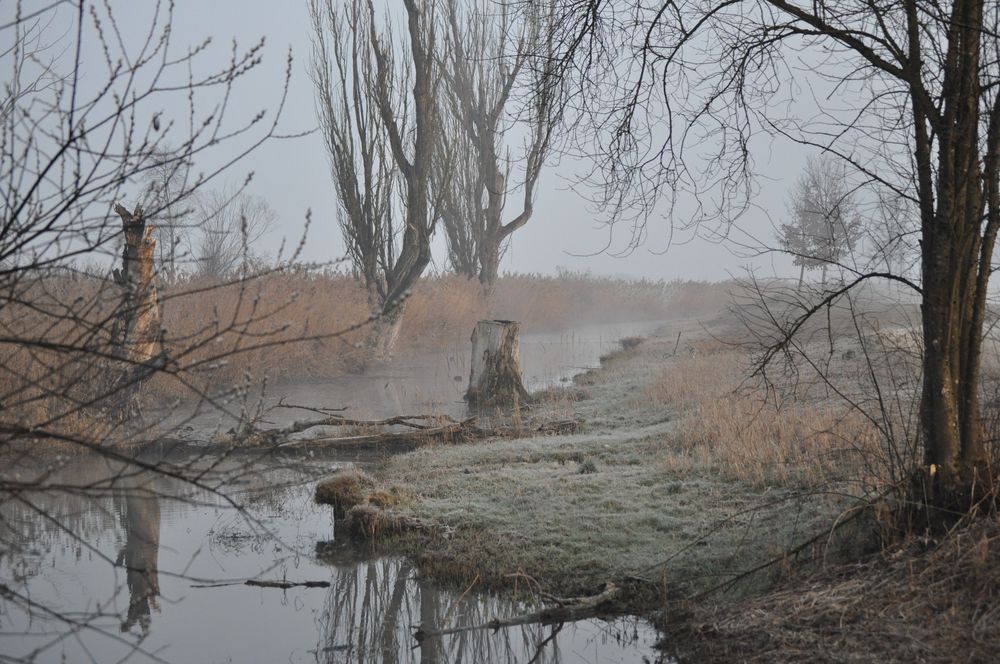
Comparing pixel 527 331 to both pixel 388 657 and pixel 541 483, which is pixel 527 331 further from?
pixel 388 657

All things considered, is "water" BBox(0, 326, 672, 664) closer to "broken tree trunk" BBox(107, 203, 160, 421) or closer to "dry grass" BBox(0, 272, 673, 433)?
"dry grass" BBox(0, 272, 673, 433)

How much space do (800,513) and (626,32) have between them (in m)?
3.22

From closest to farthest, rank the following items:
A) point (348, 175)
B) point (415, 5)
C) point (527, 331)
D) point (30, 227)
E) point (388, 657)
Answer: point (30, 227)
point (388, 657)
point (415, 5)
point (348, 175)
point (527, 331)

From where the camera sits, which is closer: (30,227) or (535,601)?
(30,227)

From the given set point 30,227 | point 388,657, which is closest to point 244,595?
point 388,657

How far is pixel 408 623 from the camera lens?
4.80 meters

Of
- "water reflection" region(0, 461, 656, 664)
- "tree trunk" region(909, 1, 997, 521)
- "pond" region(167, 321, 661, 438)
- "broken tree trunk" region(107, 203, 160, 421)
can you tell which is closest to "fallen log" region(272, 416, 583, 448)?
"pond" region(167, 321, 661, 438)

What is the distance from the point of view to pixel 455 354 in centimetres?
1839

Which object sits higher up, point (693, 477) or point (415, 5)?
point (415, 5)

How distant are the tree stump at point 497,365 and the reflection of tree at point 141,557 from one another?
545 cm

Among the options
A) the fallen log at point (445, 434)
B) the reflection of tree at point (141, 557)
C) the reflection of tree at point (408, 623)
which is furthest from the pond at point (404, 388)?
the reflection of tree at point (408, 623)

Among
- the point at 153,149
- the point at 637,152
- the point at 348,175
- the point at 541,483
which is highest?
the point at 348,175

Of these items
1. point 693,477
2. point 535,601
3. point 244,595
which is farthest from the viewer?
point 693,477

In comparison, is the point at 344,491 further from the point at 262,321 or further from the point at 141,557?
the point at 262,321
